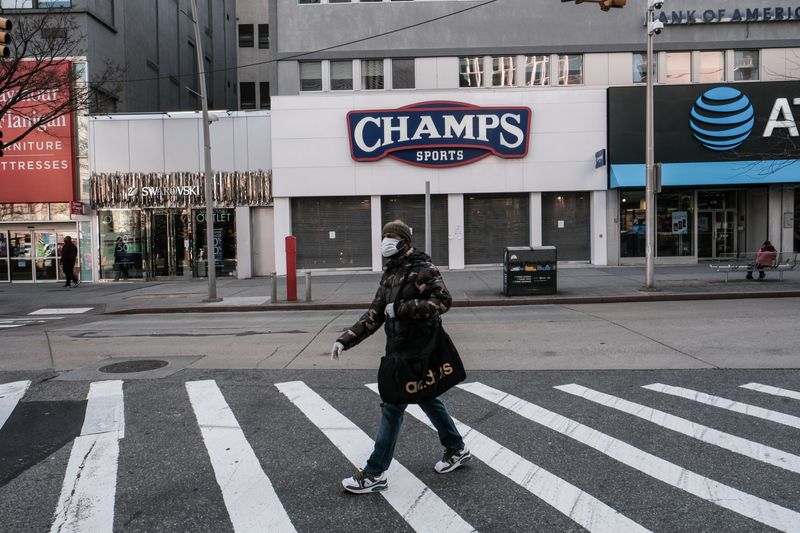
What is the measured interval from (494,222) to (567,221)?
294 cm

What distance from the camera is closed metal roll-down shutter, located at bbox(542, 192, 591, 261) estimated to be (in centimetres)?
2438

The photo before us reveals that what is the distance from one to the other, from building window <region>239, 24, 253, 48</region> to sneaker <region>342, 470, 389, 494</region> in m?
46.5

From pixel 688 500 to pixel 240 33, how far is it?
157ft

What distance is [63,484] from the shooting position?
14.6 feet

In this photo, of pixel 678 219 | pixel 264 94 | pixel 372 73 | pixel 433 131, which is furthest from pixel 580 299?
pixel 264 94

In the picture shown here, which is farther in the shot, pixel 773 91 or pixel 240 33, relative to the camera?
pixel 240 33

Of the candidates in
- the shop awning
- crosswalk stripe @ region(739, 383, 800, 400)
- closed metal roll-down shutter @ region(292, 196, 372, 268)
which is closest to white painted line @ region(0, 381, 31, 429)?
crosswalk stripe @ region(739, 383, 800, 400)

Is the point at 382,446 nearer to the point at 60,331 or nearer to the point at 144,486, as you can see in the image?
the point at 144,486

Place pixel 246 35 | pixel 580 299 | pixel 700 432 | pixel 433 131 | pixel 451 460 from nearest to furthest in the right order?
Result: pixel 451 460 → pixel 700 432 → pixel 580 299 → pixel 433 131 → pixel 246 35

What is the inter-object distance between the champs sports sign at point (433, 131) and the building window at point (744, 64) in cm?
849

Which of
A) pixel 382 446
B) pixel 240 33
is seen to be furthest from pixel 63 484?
pixel 240 33

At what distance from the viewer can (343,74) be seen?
24.4m

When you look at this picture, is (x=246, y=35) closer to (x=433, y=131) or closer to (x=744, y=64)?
(x=433, y=131)

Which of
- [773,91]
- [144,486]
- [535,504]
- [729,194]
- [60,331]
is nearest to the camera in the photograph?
[535,504]
